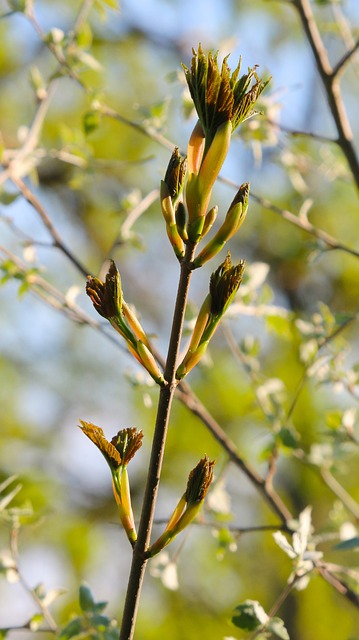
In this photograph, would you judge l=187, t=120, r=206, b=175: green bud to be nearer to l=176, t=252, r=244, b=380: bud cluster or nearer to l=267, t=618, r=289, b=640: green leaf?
l=176, t=252, r=244, b=380: bud cluster

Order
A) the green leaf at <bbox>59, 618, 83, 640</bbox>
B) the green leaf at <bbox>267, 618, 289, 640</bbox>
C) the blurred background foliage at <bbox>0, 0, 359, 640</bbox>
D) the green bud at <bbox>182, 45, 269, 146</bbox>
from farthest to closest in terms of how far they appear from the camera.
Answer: the blurred background foliage at <bbox>0, 0, 359, 640</bbox>
the green leaf at <bbox>59, 618, 83, 640</bbox>
the green leaf at <bbox>267, 618, 289, 640</bbox>
the green bud at <bbox>182, 45, 269, 146</bbox>

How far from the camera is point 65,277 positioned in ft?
9.85

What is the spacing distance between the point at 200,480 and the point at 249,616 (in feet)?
0.76

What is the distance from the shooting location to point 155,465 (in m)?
0.36

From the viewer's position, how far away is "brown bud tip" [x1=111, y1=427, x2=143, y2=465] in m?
0.38

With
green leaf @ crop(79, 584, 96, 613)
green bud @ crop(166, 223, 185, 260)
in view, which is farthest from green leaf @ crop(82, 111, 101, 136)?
green bud @ crop(166, 223, 185, 260)

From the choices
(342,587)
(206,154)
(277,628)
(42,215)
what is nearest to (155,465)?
(206,154)

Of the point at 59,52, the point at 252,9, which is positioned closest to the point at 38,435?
the point at 252,9

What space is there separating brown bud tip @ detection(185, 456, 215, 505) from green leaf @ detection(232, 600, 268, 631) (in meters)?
0.21

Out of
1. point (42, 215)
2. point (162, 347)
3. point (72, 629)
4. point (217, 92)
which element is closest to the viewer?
point (217, 92)

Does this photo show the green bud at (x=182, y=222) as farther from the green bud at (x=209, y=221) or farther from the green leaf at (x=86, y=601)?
the green leaf at (x=86, y=601)

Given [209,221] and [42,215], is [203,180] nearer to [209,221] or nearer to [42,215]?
[209,221]

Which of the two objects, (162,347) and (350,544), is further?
(162,347)

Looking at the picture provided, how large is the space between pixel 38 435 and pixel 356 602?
2596 mm
